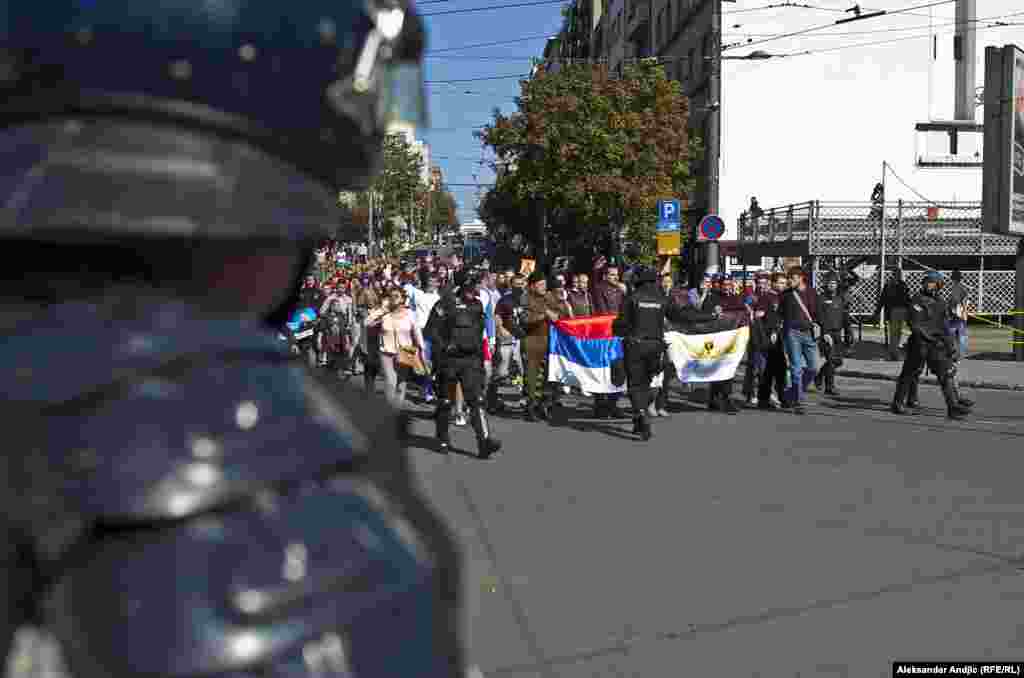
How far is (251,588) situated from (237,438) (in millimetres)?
107

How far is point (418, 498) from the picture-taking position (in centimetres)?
91

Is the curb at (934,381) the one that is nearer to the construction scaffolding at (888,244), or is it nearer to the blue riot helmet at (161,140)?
the construction scaffolding at (888,244)

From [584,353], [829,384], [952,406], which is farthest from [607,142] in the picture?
[952,406]

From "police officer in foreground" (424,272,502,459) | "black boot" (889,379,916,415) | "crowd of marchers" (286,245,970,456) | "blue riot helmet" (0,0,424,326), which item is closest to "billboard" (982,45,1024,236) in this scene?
"crowd of marchers" (286,245,970,456)

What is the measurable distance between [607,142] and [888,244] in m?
8.84

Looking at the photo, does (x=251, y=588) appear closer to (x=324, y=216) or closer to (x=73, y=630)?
(x=73, y=630)

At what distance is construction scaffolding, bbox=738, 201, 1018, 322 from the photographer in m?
25.6

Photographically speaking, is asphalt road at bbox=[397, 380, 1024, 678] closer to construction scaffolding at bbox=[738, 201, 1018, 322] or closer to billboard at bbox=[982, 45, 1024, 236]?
billboard at bbox=[982, 45, 1024, 236]

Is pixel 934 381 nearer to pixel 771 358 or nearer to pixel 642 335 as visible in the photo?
pixel 771 358

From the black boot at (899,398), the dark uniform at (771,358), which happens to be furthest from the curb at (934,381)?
the dark uniform at (771,358)

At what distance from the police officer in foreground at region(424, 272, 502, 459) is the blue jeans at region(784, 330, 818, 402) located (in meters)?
4.66

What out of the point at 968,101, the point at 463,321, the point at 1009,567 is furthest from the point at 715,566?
the point at 968,101

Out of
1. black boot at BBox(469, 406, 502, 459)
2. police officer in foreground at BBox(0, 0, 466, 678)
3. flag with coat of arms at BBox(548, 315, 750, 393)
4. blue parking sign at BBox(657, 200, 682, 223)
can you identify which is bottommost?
black boot at BBox(469, 406, 502, 459)

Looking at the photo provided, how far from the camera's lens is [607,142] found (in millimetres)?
31469
